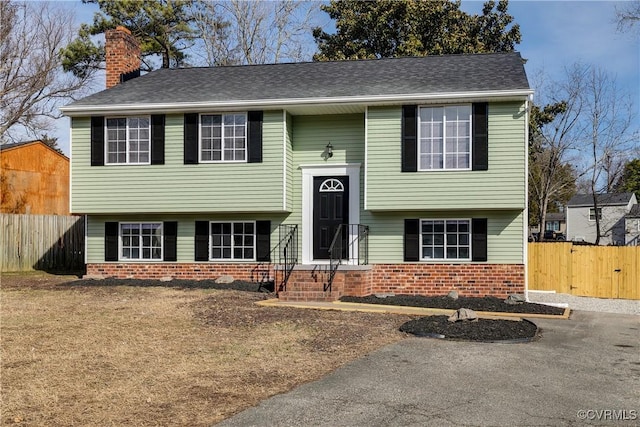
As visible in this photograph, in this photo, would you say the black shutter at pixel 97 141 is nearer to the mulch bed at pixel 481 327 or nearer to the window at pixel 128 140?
the window at pixel 128 140

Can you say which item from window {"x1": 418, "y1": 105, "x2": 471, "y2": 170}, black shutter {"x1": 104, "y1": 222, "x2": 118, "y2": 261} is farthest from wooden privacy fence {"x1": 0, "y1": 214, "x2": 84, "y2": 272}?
window {"x1": 418, "y1": 105, "x2": 471, "y2": 170}

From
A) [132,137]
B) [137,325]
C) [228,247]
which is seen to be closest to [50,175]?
[132,137]

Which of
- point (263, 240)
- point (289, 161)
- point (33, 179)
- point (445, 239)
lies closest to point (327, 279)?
point (263, 240)

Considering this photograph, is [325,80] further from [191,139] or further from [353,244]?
[353,244]

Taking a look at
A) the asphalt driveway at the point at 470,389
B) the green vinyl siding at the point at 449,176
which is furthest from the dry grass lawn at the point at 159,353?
the green vinyl siding at the point at 449,176

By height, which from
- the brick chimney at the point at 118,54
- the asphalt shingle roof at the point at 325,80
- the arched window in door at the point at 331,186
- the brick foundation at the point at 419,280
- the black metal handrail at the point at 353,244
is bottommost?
the brick foundation at the point at 419,280

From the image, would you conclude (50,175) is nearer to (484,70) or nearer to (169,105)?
(169,105)

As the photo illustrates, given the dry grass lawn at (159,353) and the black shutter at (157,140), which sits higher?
the black shutter at (157,140)

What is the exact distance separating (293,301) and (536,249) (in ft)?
28.8

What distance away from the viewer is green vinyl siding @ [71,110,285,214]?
15.6 meters

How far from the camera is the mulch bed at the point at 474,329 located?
9391 mm

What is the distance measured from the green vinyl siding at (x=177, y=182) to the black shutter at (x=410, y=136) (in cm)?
306

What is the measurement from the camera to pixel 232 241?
16453mm

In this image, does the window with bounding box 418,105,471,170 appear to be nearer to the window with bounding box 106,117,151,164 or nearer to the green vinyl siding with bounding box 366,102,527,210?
the green vinyl siding with bounding box 366,102,527,210
